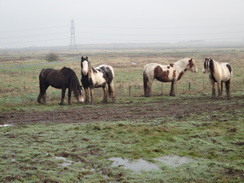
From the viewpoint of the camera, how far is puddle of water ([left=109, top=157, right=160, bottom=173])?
864 cm

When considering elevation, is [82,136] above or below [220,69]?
below

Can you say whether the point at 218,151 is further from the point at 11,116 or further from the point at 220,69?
the point at 220,69

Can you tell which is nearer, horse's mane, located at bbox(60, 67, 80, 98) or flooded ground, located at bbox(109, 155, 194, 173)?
flooded ground, located at bbox(109, 155, 194, 173)

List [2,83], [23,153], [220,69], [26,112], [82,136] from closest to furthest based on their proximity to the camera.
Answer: [23,153] < [82,136] < [26,112] < [220,69] < [2,83]

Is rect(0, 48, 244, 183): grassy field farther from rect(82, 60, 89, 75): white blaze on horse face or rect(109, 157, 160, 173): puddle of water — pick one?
rect(82, 60, 89, 75): white blaze on horse face

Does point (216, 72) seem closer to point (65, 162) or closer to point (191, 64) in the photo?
point (191, 64)

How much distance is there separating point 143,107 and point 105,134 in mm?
6220

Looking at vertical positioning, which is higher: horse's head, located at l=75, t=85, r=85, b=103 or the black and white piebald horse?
the black and white piebald horse

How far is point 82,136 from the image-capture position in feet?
37.8

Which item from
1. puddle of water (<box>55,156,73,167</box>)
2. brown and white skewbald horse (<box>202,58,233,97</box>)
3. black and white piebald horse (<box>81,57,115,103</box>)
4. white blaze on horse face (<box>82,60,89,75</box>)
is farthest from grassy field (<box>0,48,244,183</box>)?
brown and white skewbald horse (<box>202,58,233,97</box>)

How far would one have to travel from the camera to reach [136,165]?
8898mm

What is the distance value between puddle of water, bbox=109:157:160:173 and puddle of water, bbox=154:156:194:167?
355mm

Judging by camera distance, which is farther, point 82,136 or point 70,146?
point 82,136

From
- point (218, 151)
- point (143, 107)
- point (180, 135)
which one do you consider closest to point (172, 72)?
point (143, 107)
